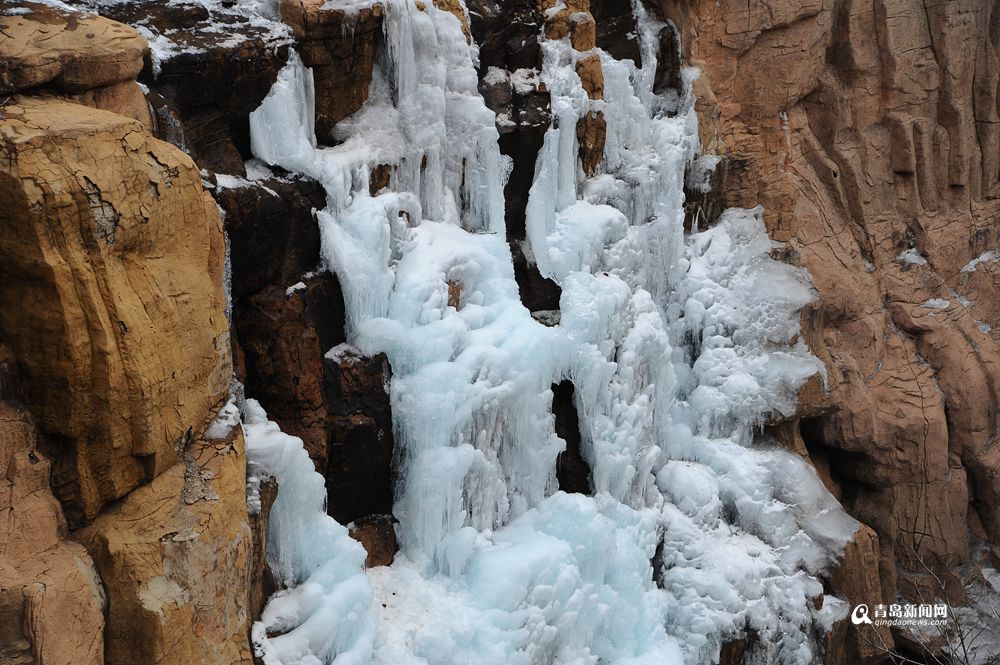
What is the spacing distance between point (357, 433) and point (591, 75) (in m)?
4.69

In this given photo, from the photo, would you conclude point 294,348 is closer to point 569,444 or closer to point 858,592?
point 569,444

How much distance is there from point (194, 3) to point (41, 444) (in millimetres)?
3696

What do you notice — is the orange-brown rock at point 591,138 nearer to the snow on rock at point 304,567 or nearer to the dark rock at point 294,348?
the dark rock at point 294,348

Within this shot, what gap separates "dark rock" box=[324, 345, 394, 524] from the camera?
7.51 metres

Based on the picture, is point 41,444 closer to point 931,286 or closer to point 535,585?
point 535,585

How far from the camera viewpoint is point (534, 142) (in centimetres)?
948

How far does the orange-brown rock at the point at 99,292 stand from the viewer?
468cm

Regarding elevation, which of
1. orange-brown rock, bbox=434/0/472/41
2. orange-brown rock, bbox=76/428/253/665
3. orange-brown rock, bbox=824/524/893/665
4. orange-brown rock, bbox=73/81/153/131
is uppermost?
orange-brown rock, bbox=434/0/472/41

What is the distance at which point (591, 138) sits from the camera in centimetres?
1031

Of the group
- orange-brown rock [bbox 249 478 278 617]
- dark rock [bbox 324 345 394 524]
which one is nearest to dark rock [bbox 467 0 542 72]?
dark rock [bbox 324 345 394 524]

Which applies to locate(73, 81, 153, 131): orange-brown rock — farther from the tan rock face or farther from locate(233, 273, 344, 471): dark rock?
the tan rock face

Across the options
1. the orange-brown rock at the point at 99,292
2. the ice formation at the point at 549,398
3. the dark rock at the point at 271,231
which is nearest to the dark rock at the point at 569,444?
the ice formation at the point at 549,398

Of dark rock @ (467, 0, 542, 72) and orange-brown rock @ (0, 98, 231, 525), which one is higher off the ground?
dark rock @ (467, 0, 542, 72)

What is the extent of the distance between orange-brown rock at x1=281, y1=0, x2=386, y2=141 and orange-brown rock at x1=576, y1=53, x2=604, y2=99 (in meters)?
2.70
